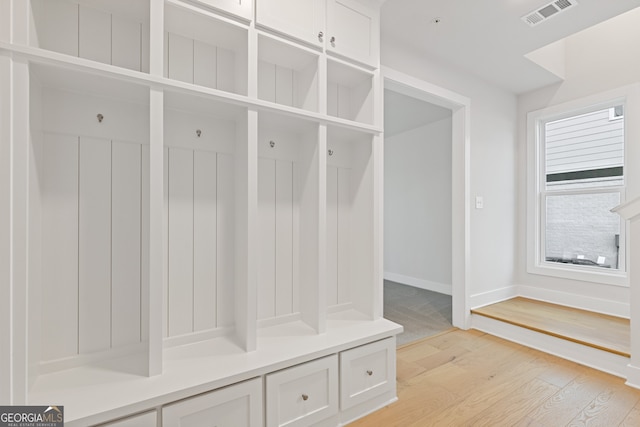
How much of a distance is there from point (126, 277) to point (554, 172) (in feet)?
13.5

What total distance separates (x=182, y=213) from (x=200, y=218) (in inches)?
3.7

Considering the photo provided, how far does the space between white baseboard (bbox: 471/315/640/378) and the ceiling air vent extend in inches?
97.7

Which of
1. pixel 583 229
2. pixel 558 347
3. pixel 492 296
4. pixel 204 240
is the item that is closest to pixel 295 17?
pixel 204 240

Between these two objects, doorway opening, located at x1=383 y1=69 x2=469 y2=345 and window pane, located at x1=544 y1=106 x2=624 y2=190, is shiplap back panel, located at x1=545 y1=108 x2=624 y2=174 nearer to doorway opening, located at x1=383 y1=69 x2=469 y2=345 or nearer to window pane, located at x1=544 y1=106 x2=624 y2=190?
window pane, located at x1=544 y1=106 x2=624 y2=190

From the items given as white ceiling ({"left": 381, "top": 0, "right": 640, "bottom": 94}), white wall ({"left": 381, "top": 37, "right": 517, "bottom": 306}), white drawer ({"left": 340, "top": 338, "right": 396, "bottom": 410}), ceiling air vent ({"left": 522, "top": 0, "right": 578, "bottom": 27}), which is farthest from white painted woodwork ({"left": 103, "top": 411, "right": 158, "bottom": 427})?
ceiling air vent ({"left": 522, "top": 0, "right": 578, "bottom": 27})

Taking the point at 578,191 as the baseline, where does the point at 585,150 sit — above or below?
above

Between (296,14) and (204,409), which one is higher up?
(296,14)

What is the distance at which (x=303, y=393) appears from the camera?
57.1 inches

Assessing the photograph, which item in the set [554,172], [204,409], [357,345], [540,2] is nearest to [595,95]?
[554,172]

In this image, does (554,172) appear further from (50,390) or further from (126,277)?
(50,390)

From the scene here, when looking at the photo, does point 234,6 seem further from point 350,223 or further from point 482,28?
point 482,28

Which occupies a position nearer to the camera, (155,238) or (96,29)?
(155,238)

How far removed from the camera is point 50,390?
112cm

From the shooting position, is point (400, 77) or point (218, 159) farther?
point (400, 77)
